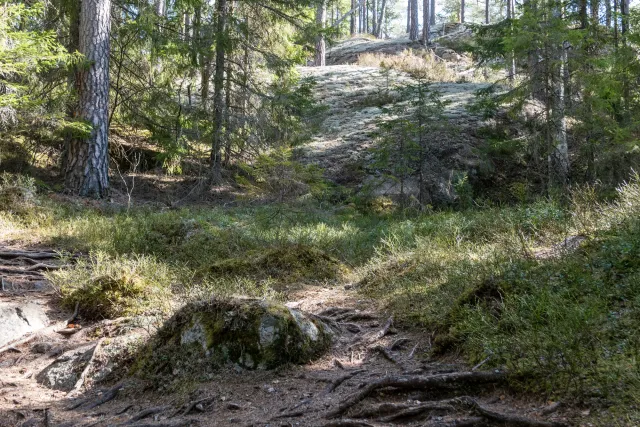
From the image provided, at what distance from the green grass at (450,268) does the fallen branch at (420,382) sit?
187 millimetres

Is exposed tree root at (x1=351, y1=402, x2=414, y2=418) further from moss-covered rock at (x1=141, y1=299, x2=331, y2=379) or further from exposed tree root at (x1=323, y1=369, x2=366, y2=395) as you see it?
moss-covered rock at (x1=141, y1=299, x2=331, y2=379)

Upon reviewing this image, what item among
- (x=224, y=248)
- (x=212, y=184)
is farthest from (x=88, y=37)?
(x=224, y=248)

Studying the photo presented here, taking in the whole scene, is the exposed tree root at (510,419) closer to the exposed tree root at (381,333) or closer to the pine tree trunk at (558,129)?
the exposed tree root at (381,333)

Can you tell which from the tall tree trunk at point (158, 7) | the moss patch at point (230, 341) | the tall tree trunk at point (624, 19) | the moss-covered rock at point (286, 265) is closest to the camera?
the moss patch at point (230, 341)

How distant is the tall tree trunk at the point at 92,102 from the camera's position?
39.0 feet

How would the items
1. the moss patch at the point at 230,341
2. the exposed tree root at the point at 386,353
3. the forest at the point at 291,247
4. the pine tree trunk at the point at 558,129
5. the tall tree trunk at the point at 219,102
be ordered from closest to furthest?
the forest at the point at 291,247 < the exposed tree root at the point at 386,353 < the moss patch at the point at 230,341 < the pine tree trunk at the point at 558,129 < the tall tree trunk at the point at 219,102

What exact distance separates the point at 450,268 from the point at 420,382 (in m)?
2.62

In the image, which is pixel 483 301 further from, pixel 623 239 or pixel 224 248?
pixel 224 248

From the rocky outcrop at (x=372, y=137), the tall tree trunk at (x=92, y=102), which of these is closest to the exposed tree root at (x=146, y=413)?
the tall tree trunk at (x=92, y=102)

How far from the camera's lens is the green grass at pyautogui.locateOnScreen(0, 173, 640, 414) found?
3231 millimetres

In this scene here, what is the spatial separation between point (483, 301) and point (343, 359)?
1.38 metres

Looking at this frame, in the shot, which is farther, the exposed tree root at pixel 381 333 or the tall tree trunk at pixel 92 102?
the tall tree trunk at pixel 92 102

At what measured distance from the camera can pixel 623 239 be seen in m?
4.59

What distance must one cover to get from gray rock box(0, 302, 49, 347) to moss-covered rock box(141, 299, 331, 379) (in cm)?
210
